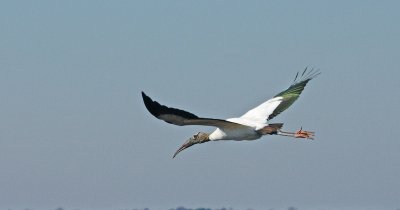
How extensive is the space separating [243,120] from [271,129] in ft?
7.71

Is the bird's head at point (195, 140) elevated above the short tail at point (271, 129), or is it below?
above

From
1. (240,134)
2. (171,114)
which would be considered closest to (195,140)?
(240,134)

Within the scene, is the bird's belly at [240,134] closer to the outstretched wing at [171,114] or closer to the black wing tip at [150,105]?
the outstretched wing at [171,114]

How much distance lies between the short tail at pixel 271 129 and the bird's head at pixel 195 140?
3.11 metres

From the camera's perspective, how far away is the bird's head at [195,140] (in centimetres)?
4144

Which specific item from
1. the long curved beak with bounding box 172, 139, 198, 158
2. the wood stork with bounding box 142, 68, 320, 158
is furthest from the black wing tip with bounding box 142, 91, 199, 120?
the long curved beak with bounding box 172, 139, 198, 158

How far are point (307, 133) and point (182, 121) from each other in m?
7.18

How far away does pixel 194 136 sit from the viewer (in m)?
42.1

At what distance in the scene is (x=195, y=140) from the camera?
41.9 metres

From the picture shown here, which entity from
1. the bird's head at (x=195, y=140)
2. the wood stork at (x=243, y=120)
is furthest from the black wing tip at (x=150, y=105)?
the bird's head at (x=195, y=140)

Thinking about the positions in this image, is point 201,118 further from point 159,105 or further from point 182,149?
point 182,149

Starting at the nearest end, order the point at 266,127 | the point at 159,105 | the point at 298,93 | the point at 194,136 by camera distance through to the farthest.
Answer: the point at 159,105 < the point at 266,127 < the point at 194,136 < the point at 298,93

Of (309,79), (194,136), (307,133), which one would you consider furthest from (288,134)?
(309,79)

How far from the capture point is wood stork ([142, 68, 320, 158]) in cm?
3491
